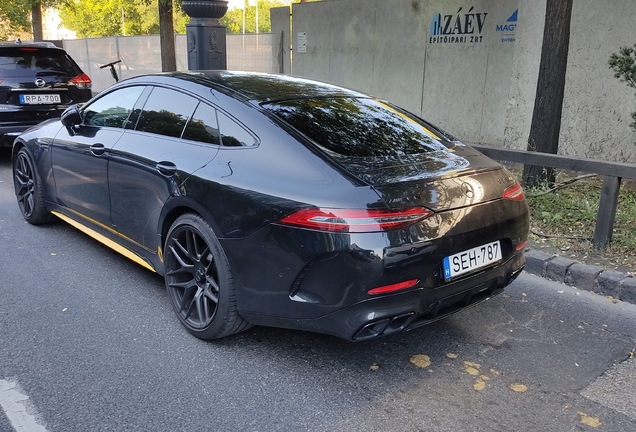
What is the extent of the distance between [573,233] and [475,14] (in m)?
5.96

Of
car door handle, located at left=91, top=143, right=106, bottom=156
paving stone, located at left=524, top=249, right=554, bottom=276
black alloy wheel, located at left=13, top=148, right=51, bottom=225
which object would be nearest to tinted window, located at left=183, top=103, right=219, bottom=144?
car door handle, located at left=91, top=143, right=106, bottom=156

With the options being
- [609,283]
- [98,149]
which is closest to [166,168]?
[98,149]

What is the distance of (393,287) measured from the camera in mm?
2773

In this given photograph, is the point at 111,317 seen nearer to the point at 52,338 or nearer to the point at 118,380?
the point at 52,338

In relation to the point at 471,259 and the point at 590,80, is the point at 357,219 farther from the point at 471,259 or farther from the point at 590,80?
the point at 590,80

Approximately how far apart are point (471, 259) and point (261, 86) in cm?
177

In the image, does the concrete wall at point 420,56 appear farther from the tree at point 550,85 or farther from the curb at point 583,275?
the curb at point 583,275

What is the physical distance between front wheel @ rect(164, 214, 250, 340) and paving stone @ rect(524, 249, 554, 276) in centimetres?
263

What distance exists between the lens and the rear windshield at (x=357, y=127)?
3262mm

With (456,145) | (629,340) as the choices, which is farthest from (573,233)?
(456,145)

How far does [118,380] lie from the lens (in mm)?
3043

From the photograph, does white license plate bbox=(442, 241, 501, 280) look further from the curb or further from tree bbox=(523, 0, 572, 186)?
tree bbox=(523, 0, 572, 186)

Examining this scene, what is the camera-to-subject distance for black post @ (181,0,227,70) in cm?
732

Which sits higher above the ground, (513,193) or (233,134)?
(233,134)
